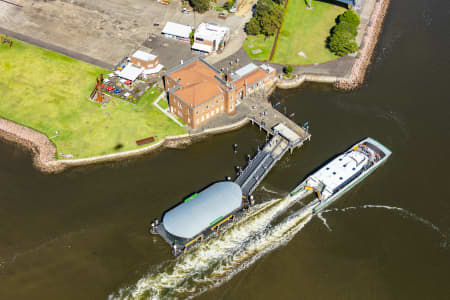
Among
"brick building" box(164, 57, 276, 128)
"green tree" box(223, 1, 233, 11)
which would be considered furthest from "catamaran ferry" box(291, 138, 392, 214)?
"green tree" box(223, 1, 233, 11)

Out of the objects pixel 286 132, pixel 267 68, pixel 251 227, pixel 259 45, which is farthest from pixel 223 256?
pixel 259 45

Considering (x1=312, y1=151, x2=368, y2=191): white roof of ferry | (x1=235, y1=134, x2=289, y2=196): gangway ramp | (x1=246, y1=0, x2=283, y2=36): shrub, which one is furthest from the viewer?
(x1=246, y1=0, x2=283, y2=36): shrub

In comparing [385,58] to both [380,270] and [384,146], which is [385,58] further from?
[380,270]

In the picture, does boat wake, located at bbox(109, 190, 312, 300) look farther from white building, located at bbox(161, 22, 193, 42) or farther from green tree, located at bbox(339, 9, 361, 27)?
green tree, located at bbox(339, 9, 361, 27)

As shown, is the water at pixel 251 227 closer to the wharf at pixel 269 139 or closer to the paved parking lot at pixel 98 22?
the wharf at pixel 269 139

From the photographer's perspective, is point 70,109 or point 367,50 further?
point 367,50

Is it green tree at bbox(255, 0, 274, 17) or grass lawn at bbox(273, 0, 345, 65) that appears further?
green tree at bbox(255, 0, 274, 17)

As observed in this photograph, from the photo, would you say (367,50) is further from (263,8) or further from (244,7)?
(244,7)
